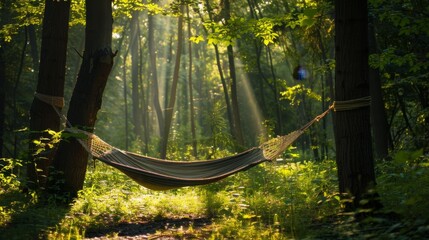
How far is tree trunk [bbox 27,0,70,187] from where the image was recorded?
601 cm

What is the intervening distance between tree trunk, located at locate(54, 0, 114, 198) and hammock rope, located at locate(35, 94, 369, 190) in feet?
1.02

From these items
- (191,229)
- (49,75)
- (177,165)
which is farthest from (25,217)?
(49,75)

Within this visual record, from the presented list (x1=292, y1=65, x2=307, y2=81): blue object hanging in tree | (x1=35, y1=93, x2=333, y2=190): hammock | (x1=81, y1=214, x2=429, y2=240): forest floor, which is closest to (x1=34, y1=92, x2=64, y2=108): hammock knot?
(x1=35, y1=93, x2=333, y2=190): hammock

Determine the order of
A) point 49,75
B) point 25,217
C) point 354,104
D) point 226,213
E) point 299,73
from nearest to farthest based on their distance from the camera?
point 354,104, point 25,217, point 226,213, point 49,75, point 299,73

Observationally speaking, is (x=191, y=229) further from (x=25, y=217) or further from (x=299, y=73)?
(x=299, y=73)

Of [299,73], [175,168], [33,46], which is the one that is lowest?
[175,168]

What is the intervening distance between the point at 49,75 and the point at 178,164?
1.93 meters

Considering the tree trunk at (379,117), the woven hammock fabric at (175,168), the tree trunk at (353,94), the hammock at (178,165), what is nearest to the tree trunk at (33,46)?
the hammock at (178,165)

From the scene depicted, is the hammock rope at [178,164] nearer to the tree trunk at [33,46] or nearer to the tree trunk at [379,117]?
the tree trunk at [379,117]

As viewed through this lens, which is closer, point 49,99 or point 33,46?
point 49,99

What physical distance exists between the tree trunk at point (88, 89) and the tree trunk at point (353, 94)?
3.14 m

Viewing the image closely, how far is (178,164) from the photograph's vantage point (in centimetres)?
568

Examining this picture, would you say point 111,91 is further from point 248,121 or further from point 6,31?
point 6,31

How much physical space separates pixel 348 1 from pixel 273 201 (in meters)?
2.28
